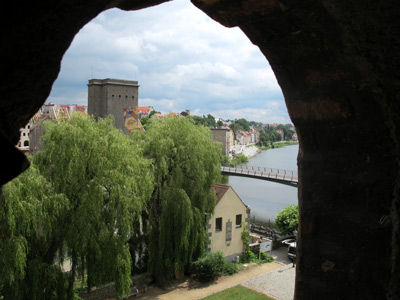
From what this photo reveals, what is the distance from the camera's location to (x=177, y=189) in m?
16.6

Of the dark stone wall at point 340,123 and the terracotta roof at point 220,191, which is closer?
the dark stone wall at point 340,123

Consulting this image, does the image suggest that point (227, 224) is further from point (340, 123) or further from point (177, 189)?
point (340, 123)

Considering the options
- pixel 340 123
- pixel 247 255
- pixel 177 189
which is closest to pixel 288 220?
pixel 247 255

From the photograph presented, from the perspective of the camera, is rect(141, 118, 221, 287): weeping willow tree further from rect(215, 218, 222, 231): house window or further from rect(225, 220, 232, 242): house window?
rect(225, 220, 232, 242): house window

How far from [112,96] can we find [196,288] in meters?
49.0

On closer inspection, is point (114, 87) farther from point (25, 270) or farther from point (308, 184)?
point (308, 184)

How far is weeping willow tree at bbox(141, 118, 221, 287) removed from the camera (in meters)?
16.5

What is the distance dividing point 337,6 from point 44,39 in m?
1.36

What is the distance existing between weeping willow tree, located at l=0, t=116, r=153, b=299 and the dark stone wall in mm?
8715

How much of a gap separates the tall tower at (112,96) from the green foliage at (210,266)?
1769 inches

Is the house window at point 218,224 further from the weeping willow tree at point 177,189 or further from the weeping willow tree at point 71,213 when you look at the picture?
the weeping willow tree at point 71,213

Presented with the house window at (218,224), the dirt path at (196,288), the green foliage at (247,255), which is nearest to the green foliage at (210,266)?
the dirt path at (196,288)

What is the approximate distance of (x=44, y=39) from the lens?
1423 millimetres

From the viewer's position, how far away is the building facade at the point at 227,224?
20922mm
